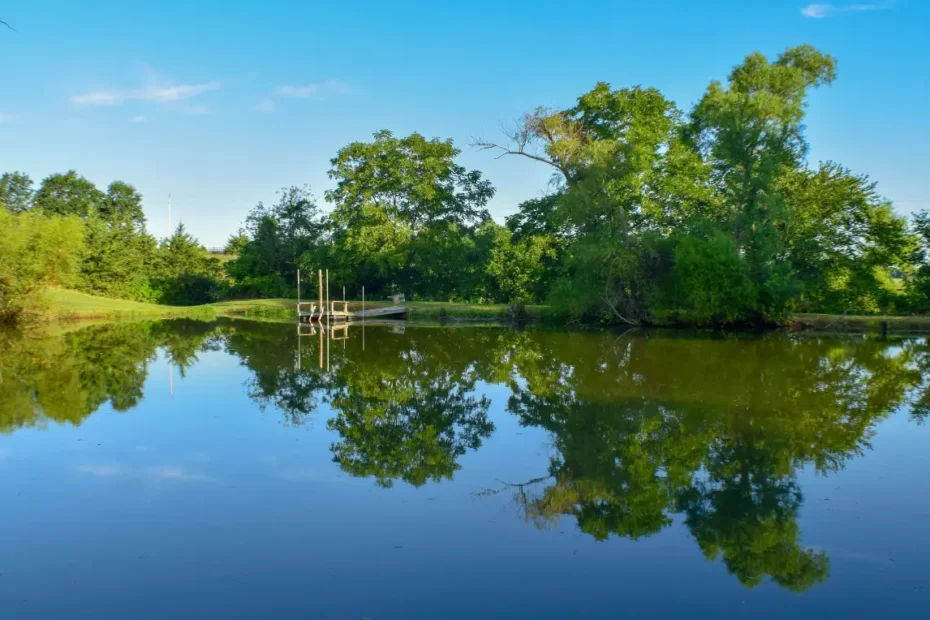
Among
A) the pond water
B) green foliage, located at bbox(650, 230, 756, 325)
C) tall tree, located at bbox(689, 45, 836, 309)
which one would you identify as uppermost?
tall tree, located at bbox(689, 45, 836, 309)

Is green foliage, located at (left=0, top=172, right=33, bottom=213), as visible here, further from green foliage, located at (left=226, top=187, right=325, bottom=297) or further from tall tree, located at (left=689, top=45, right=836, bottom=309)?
tall tree, located at (left=689, top=45, right=836, bottom=309)

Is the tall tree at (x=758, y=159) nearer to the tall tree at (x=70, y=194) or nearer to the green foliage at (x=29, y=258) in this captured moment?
the green foliage at (x=29, y=258)

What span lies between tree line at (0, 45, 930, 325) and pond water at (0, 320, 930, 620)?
1439 centimetres

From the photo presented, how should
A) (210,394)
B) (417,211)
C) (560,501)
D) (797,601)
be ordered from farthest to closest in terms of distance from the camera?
1. (417,211)
2. (210,394)
3. (560,501)
4. (797,601)

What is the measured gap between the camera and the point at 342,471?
7684mm

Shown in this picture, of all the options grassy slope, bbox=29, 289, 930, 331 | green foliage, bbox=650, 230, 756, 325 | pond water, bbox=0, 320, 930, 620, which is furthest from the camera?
grassy slope, bbox=29, 289, 930, 331

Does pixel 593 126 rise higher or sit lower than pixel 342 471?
higher

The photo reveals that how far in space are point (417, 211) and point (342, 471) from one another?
37.2 metres

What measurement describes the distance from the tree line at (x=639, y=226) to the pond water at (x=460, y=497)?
14386 mm

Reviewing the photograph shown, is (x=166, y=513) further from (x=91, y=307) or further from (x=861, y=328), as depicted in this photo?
(x=91, y=307)

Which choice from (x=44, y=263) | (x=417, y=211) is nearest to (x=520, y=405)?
(x=44, y=263)

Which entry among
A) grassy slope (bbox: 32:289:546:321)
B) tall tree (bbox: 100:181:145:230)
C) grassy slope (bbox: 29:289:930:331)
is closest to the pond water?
grassy slope (bbox: 29:289:930:331)

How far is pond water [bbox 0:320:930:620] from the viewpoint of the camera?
4.77 m

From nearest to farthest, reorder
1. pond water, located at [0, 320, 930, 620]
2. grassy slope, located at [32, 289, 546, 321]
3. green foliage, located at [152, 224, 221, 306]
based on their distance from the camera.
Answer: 1. pond water, located at [0, 320, 930, 620]
2. grassy slope, located at [32, 289, 546, 321]
3. green foliage, located at [152, 224, 221, 306]
